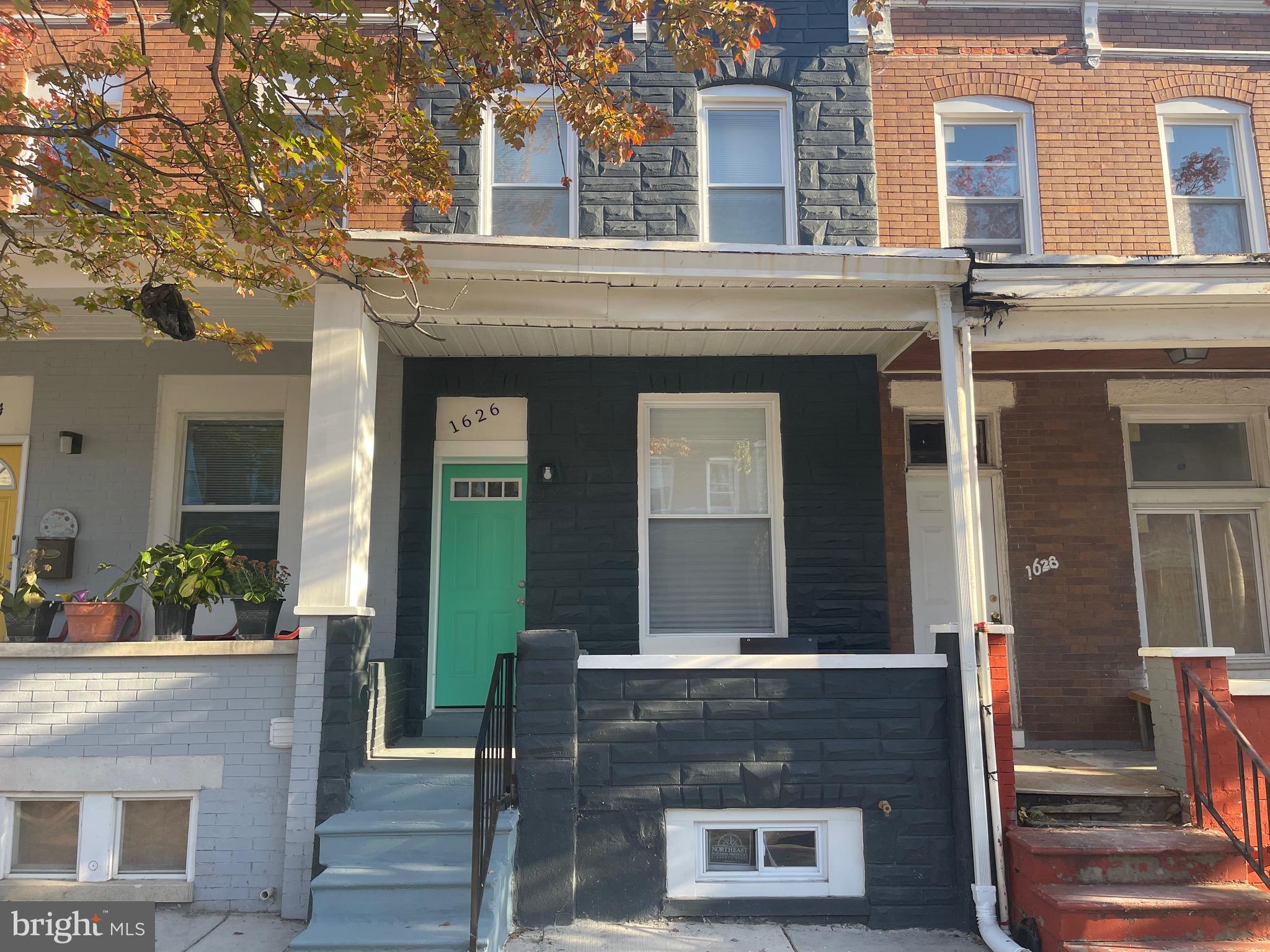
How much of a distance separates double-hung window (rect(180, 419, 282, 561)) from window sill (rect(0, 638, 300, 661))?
5.98 ft

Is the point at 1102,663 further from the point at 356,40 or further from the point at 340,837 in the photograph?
the point at 356,40

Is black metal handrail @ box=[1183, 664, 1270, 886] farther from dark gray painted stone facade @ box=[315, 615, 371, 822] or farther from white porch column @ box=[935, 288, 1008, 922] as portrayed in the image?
dark gray painted stone facade @ box=[315, 615, 371, 822]

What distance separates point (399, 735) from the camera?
6707mm

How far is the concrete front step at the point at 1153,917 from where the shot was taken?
4.67 metres

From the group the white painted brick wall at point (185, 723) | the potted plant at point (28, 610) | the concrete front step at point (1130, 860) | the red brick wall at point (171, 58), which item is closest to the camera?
the concrete front step at point (1130, 860)

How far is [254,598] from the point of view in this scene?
6047mm

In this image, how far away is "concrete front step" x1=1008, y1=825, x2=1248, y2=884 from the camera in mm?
4957

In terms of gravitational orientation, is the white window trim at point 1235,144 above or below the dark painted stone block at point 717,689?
above

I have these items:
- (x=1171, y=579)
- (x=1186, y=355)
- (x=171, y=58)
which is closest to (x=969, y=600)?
(x=1186, y=355)

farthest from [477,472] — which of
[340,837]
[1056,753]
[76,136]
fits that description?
[1056,753]

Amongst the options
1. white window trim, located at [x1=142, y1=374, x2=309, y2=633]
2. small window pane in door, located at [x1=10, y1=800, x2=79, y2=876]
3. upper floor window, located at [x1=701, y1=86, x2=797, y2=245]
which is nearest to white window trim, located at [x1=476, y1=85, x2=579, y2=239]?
upper floor window, located at [x1=701, y1=86, x2=797, y2=245]

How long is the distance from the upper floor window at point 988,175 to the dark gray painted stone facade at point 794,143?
86cm

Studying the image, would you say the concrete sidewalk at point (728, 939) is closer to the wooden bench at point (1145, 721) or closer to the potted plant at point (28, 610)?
the wooden bench at point (1145, 721)

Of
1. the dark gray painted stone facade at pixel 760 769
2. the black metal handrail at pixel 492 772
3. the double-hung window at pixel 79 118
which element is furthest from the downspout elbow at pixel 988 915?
the double-hung window at pixel 79 118
